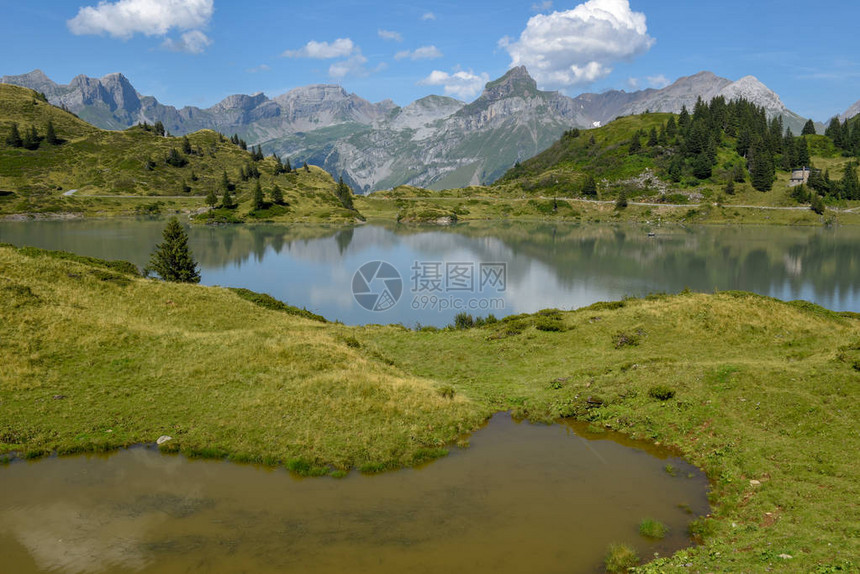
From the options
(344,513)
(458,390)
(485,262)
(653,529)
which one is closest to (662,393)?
(653,529)

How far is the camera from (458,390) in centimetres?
3219

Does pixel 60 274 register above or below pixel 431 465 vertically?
above

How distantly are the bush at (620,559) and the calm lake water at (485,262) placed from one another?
49.7m

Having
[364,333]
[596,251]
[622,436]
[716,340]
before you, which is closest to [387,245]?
[596,251]

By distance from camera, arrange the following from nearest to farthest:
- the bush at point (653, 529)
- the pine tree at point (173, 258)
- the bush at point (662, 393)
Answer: the bush at point (653, 529)
the bush at point (662, 393)
the pine tree at point (173, 258)

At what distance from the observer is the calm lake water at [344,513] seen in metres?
16.1

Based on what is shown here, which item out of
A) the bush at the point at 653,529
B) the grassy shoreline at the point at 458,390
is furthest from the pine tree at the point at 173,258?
the bush at the point at 653,529

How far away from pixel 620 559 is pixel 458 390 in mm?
17116

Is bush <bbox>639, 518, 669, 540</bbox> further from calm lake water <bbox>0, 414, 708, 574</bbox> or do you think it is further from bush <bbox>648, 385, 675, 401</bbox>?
bush <bbox>648, 385, 675, 401</bbox>

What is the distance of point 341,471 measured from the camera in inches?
844

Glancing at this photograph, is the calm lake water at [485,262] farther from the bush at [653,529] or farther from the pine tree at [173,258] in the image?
the bush at [653,529]

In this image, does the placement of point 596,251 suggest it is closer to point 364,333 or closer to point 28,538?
point 364,333

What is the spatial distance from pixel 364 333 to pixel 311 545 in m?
32.0

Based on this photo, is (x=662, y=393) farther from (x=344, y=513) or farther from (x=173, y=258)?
(x=173, y=258)
